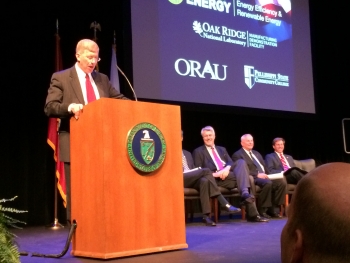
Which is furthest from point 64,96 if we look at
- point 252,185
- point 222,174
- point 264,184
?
point 264,184

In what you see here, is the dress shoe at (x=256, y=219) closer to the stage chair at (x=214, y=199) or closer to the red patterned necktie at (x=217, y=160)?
the stage chair at (x=214, y=199)

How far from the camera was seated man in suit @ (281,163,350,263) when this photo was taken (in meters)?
0.44

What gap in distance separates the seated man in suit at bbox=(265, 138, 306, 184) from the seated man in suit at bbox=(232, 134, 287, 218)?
187 mm

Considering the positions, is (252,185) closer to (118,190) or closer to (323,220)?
(118,190)

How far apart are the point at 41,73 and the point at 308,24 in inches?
153

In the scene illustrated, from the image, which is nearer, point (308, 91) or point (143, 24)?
point (143, 24)

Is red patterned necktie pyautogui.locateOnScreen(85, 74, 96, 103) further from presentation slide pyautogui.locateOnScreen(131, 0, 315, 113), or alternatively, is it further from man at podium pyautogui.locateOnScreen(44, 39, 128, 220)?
presentation slide pyautogui.locateOnScreen(131, 0, 315, 113)

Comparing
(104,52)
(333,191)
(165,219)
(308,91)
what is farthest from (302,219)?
(308,91)

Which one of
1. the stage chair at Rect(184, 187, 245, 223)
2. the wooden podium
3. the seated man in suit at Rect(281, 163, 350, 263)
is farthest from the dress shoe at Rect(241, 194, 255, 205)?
the seated man in suit at Rect(281, 163, 350, 263)

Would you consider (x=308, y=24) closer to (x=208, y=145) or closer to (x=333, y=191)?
(x=208, y=145)

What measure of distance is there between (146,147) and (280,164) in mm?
3815

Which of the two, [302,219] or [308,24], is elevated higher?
[308,24]

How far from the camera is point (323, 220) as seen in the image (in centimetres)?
45

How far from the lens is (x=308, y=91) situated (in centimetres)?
693
